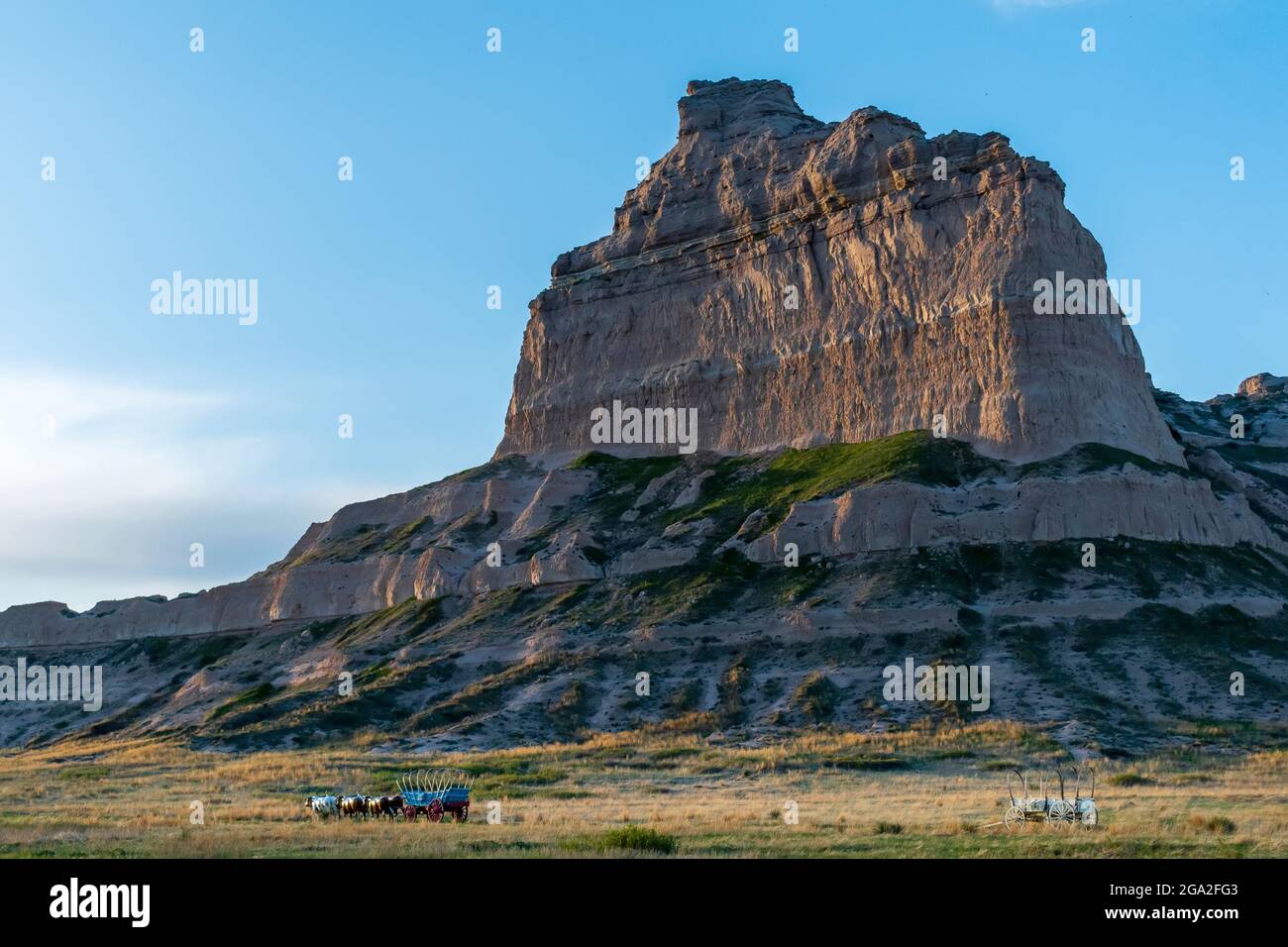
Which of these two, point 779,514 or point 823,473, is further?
point 823,473

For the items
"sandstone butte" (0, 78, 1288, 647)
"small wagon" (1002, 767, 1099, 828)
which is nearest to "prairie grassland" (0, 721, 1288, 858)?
"small wagon" (1002, 767, 1099, 828)

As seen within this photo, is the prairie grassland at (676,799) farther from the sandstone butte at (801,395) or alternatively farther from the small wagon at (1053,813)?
the sandstone butte at (801,395)

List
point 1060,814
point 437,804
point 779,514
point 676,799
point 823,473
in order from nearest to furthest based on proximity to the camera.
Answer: point 1060,814, point 437,804, point 676,799, point 779,514, point 823,473

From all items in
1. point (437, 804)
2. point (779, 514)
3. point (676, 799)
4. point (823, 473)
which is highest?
point (823, 473)

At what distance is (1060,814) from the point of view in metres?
25.6

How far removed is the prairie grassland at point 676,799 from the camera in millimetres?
22344

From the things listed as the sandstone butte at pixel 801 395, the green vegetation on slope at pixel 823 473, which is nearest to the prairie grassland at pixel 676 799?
the sandstone butte at pixel 801 395

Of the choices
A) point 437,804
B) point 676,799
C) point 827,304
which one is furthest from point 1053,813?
point 827,304

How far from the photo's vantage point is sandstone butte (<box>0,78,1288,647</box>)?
70.3 m

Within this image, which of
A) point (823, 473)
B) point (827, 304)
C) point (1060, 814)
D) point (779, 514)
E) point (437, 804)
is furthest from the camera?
point (827, 304)

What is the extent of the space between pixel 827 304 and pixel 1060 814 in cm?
6483

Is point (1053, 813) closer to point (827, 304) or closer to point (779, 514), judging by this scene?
point (779, 514)

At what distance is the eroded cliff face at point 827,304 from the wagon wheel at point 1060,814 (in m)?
47.3
